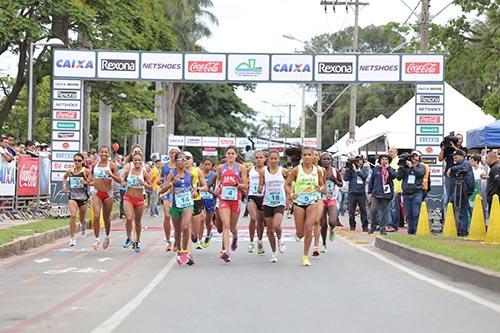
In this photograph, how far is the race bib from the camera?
14766 mm

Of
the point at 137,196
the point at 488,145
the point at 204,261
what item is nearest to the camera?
the point at 204,261

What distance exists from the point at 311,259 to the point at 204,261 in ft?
6.35

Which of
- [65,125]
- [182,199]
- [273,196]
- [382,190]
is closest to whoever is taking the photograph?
[182,199]

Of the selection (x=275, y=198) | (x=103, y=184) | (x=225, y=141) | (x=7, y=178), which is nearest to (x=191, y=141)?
(x=225, y=141)

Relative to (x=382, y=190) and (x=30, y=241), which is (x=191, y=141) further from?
(x=30, y=241)

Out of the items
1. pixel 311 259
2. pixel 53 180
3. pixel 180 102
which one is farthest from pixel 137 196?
pixel 180 102

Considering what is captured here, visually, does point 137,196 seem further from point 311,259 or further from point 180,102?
point 180,102

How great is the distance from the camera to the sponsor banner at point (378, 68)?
88.6 ft

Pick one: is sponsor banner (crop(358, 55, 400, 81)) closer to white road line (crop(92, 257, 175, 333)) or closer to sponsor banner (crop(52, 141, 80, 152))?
sponsor banner (crop(52, 141, 80, 152))

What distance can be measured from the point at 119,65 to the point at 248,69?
13.6 ft

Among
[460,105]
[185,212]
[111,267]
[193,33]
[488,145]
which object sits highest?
[193,33]

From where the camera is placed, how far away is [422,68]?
26531mm

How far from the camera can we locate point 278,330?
821 centimetres

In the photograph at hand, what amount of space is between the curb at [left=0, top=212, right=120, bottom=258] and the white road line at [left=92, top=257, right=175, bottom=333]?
4018 millimetres
